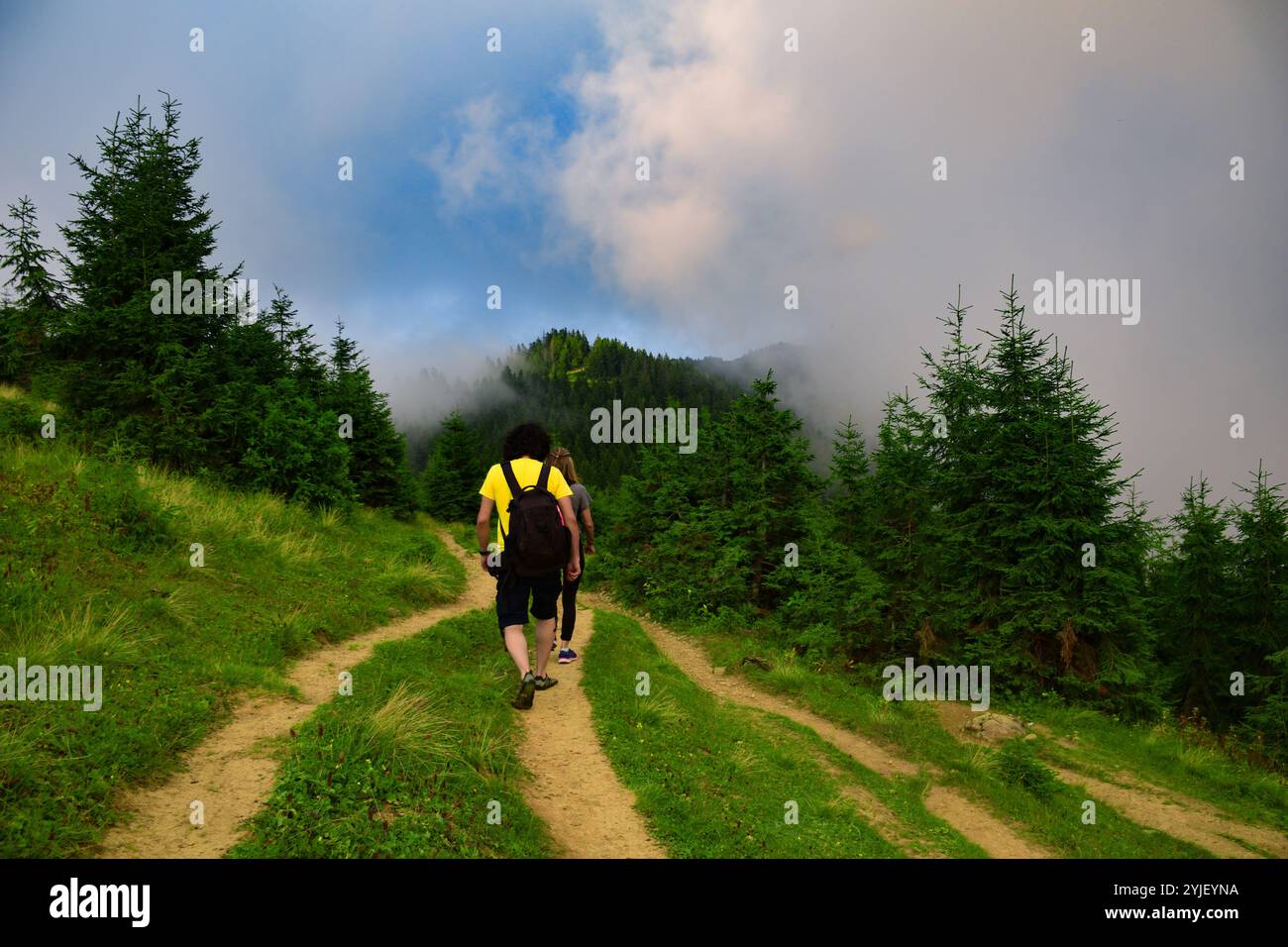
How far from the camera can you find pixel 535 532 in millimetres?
6262

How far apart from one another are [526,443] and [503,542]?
1.12 metres

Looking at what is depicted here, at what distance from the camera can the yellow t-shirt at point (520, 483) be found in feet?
21.3

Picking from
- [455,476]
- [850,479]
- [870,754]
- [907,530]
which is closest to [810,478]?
[850,479]

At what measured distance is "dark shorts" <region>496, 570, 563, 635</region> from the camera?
6770 millimetres

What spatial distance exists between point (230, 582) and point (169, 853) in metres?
6.58

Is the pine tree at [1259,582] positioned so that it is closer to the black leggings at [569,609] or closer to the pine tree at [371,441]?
the black leggings at [569,609]

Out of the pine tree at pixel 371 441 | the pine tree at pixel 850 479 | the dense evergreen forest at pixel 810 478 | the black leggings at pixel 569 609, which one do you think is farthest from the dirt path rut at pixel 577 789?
the pine tree at pixel 371 441

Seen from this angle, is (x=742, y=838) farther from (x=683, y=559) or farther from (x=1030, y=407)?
(x=683, y=559)

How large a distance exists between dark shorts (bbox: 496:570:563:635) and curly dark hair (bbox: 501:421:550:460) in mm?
1326

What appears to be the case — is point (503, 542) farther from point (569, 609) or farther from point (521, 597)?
point (569, 609)

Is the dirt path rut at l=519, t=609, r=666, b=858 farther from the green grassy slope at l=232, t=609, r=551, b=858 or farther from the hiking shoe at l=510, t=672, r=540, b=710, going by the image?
the green grassy slope at l=232, t=609, r=551, b=858

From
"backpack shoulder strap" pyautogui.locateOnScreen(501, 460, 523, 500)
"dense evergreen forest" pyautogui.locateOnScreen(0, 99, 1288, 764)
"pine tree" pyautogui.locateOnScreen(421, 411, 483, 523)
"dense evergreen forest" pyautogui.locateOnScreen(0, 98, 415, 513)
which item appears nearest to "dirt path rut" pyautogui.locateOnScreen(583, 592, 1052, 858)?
"dense evergreen forest" pyautogui.locateOnScreen(0, 99, 1288, 764)
